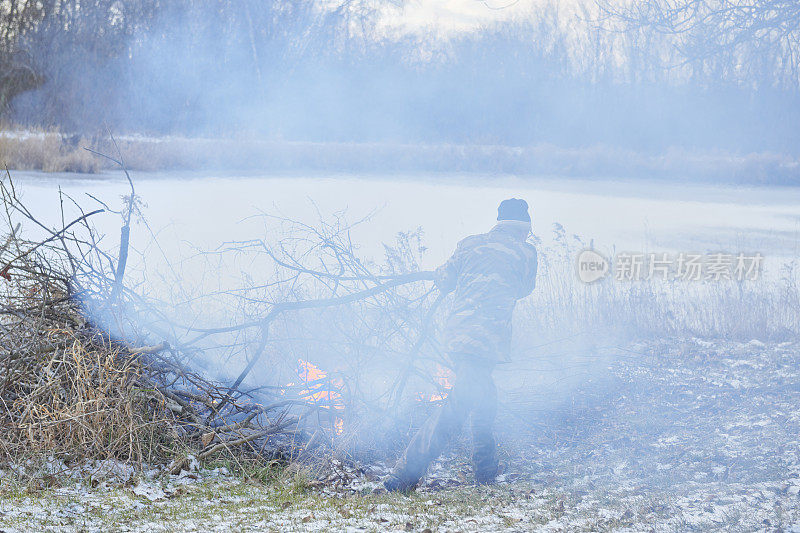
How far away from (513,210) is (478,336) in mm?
808

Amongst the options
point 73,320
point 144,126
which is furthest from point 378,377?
point 144,126

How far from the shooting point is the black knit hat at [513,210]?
4.03 metres

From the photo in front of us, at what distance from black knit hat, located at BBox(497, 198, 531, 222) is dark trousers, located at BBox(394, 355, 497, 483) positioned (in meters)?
0.86

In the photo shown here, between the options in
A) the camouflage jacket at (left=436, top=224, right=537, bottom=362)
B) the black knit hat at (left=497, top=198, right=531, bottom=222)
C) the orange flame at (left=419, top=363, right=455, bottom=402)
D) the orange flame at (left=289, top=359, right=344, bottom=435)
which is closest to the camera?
the camouflage jacket at (left=436, top=224, right=537, bottom=362)

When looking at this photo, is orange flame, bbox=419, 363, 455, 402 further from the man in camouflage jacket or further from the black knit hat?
the black knit hat

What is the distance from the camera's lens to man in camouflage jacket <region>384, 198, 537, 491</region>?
372cm

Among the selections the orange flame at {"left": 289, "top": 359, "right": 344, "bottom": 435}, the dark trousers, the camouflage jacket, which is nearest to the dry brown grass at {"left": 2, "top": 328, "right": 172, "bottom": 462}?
the orange flame at {"left": 289, "top": 359, "right": 344, "bottom": 435}

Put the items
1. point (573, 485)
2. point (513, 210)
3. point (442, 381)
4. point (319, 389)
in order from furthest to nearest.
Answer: point (442, 381)
point (319, 389)
point (513, 210)
point (573, 485)

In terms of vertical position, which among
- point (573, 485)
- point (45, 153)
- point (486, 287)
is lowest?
point (573, 485)

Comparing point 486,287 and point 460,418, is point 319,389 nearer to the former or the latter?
point 460,418

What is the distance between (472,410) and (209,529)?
1.48 meters

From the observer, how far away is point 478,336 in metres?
3.69

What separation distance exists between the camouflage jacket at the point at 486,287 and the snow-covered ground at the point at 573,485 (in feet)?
2.60

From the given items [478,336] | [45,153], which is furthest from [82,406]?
[45,153]
